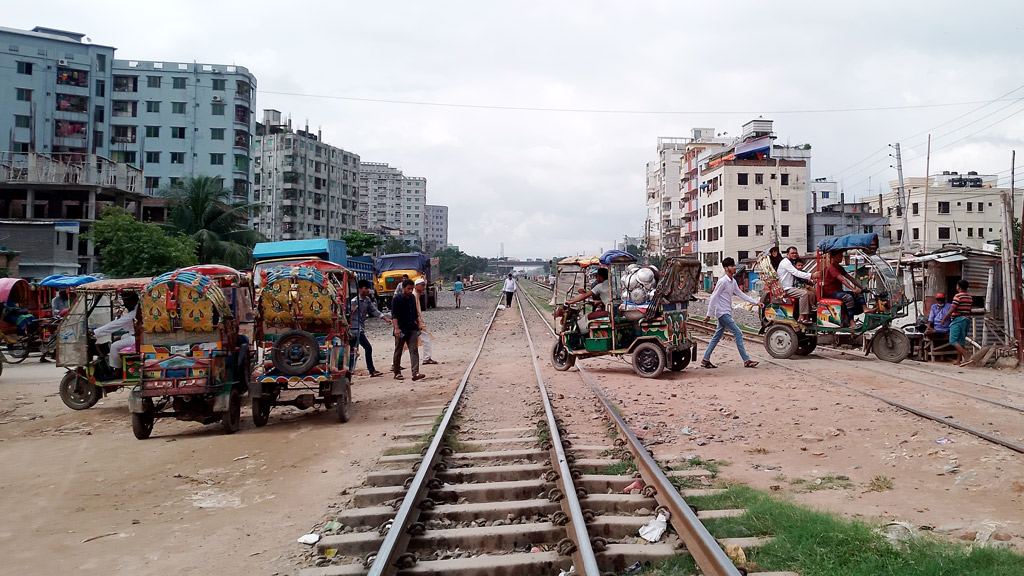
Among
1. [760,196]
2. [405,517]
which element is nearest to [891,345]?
[405,517]

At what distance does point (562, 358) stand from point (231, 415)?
6.32m

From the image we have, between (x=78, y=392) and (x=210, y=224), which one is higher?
(x=210, y=224)

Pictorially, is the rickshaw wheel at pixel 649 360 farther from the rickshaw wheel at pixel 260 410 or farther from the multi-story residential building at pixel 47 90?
the multi-story residential building at pixel 47 90

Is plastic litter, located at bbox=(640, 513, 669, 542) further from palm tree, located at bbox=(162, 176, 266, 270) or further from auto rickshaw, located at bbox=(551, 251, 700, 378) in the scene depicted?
palm tree, located at bbox=(162, 176, 266, 270)

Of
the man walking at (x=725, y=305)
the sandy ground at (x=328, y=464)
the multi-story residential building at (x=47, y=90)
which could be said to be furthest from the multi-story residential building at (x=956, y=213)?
the multi-story residential building at (x=47, y=90)

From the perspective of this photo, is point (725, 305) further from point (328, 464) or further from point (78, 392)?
point (78, 392)

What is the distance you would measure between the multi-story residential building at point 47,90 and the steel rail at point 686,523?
200ft

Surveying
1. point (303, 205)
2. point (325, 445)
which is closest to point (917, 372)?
point (325, 445)

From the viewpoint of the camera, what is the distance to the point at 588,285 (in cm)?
1371

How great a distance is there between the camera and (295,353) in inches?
355

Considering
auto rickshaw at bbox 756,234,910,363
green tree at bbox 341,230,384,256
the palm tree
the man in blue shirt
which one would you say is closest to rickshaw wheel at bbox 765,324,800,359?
auto rickshaw at bbox 756,234,910,363

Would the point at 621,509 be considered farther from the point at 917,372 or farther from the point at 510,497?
the point at 917,372

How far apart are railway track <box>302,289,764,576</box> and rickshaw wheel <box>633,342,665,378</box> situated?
415 cm

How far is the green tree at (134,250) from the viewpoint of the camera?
1123 inches
